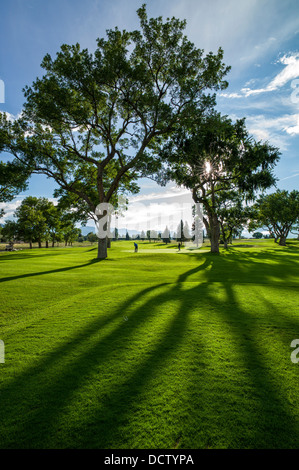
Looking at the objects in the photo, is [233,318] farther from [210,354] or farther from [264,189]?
[264,189]

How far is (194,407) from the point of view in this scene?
2.70m

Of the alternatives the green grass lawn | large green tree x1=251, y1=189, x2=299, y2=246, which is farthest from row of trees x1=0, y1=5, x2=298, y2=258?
large green tree x1=251, y1=189, x2=299, y2=246

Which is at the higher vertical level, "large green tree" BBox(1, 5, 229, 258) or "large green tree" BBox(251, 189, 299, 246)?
"large green tree" BBox(1, 5, 229, 258)

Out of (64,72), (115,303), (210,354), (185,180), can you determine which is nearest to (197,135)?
(185,180)

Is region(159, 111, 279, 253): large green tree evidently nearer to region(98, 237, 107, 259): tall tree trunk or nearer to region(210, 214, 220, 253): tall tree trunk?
region(210, 214, 220, 253): tall tree trunk

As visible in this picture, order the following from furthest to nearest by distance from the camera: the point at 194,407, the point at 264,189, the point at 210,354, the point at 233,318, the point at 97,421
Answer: the point at 264,189
the point at 233,318
the point at 210,354
the point at 194,407
the point at 97,421

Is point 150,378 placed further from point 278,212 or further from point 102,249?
point 278,212

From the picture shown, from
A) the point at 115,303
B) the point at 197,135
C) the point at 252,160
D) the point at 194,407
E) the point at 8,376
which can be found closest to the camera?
the point at 194,407

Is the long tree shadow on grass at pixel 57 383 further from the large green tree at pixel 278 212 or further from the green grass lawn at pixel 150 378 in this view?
the large green tree at pixel 278 212

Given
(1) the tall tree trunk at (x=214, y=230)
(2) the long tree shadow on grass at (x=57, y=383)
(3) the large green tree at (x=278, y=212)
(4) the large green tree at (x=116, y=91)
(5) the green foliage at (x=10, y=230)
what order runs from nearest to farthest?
(2) the long tree shadow on grass at (x=57, y=383) < (4) the large green tree at (x=116, y=91) < (1) the tall tree trunk at (x=214, y=230) < (3) the large green tree at (x=278, y=212) < (5) the green foliage at (x=10, y=230)

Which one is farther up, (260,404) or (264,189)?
(264,189)

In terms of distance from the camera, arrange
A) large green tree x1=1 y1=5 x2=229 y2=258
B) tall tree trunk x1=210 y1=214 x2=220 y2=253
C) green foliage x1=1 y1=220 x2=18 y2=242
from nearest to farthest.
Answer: large green tree x1=1 y1=5 x2=229 y2=258
tall tree trunk x1=210 y1=214 x2=220 y2=253
green foliage x1=1 y1=220 x2=18 y2=242

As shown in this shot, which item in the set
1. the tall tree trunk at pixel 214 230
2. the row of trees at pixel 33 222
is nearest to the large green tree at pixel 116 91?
the tall tree trunk at pixel 214 230

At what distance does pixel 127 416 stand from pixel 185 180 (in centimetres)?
2986
